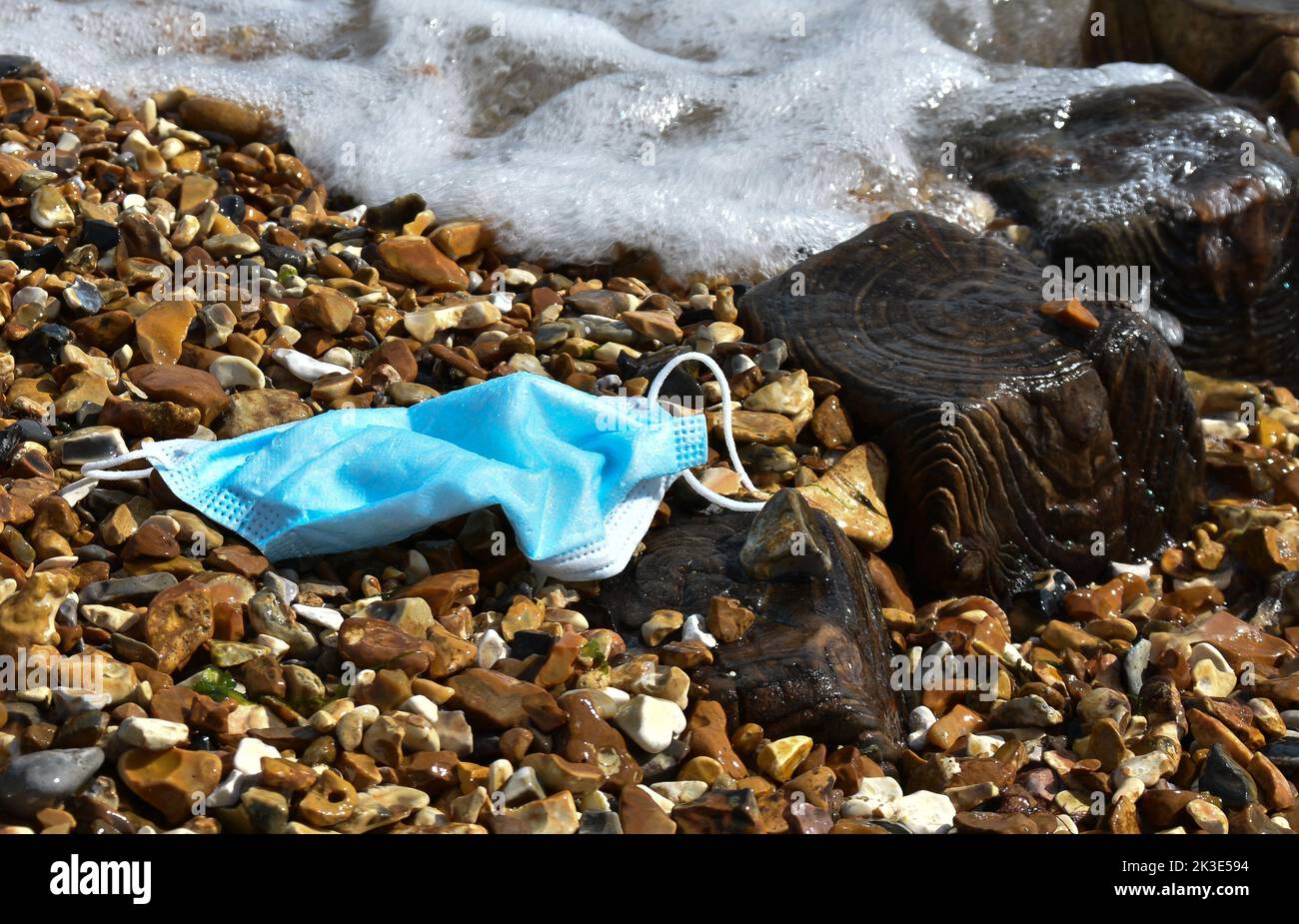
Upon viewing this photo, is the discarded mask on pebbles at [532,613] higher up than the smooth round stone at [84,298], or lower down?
lower down

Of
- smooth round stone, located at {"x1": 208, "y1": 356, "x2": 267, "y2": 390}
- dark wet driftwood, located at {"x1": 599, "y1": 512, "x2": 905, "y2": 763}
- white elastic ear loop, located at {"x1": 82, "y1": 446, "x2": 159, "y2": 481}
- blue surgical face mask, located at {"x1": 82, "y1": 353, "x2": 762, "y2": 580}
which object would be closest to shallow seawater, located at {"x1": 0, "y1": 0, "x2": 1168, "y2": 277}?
smooth round stone, located at {"x1": 208, "y1": 356, "x2": 267, "y2": 390}

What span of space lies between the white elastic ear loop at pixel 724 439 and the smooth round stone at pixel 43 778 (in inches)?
61.3

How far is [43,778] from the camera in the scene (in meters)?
2.29

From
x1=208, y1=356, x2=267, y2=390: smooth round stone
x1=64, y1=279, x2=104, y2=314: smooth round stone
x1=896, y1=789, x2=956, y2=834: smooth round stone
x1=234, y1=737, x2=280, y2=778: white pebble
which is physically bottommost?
x1=896, y1=789, x2=956, y2=834: smooth round stone

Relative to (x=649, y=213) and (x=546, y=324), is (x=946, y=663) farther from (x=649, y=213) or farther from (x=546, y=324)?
(x=649, y=213)

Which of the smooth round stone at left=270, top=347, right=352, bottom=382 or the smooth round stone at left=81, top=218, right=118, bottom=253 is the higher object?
the smooth round stone at left=81, top=218, right=118, bottom=253

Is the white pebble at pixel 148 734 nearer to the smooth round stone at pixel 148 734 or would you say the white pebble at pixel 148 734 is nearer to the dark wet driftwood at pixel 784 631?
the smooth round stone at pixel 148 734

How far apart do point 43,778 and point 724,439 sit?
1.91 metres

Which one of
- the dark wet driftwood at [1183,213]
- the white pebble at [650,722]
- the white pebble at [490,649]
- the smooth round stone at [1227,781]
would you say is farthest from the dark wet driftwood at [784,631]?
the dark wet driftwood at [1183,213]

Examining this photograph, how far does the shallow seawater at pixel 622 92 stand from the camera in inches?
198

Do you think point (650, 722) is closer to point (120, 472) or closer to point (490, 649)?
point (490, 649)

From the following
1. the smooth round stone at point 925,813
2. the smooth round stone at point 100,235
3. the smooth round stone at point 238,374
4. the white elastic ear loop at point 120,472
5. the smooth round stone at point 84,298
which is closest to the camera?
the smooth round stone at point 925,813

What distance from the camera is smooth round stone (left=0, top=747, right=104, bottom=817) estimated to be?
2.26m

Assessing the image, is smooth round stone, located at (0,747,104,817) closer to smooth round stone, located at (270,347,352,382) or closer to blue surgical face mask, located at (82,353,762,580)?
blue surgical face mask, located at (82,353,762,580)
